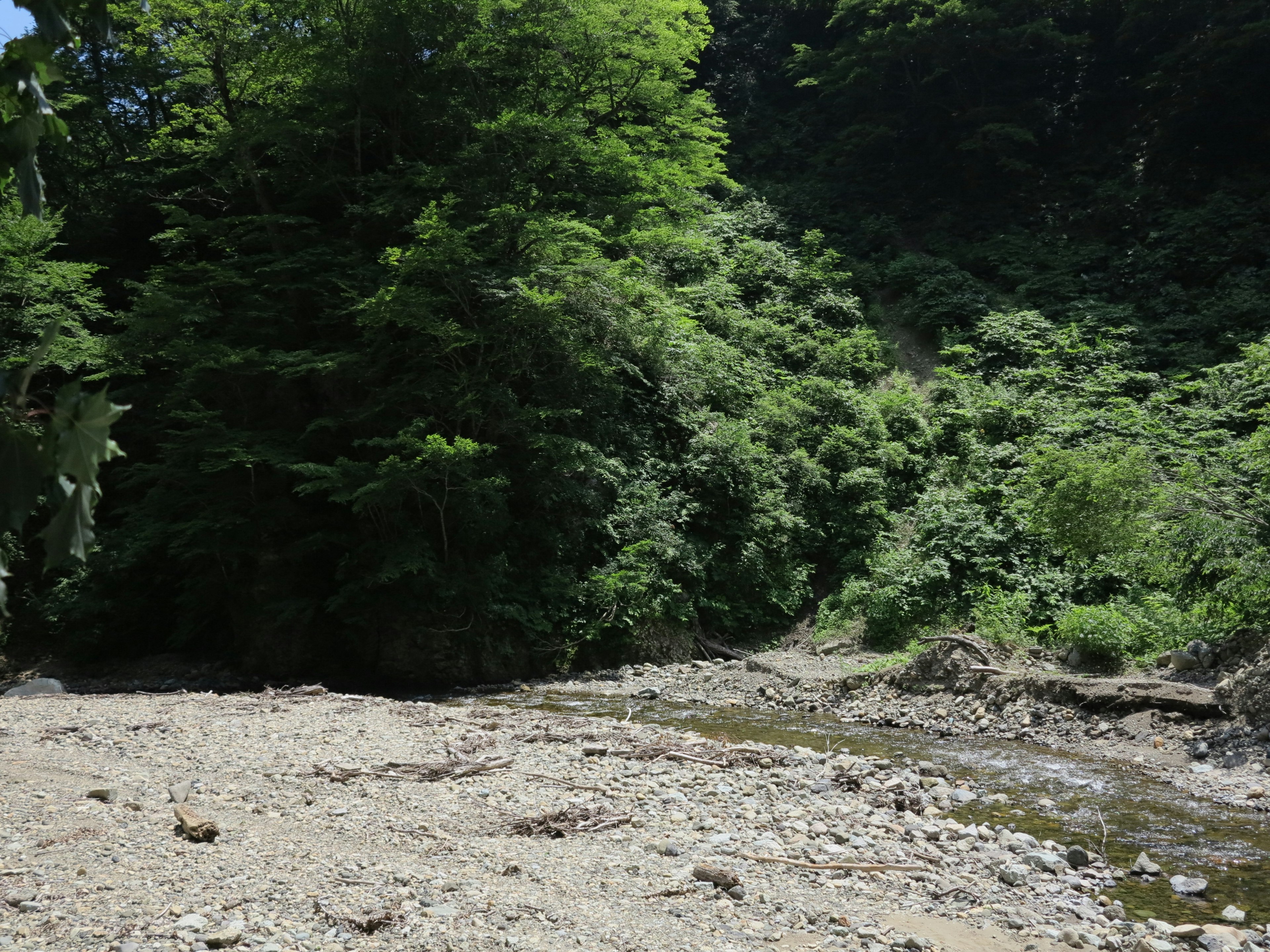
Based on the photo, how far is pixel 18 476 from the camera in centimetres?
146

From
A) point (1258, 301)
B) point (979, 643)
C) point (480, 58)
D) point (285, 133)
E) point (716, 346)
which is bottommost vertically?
point (979, 643)

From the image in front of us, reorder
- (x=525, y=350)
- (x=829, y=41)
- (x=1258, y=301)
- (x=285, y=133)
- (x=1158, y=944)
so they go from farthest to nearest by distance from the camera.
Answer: (x=829, y=41)
(x=1258, y=301)
(x=285, y=133)
(x=525, y=350)
(x=1158, y=944)

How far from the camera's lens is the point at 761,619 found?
16.1 metres

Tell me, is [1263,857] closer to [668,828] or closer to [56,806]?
[668,828]

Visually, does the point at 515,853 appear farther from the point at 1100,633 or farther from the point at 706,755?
the point at 1100,633

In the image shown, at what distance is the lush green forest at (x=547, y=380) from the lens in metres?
13.3

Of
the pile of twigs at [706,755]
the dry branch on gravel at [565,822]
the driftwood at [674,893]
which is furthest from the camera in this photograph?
the pile of twigs at [706,755]

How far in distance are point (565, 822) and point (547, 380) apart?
985 cm

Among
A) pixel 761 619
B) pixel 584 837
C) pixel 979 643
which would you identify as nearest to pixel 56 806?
pixel 584 837

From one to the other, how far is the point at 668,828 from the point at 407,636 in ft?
28.9

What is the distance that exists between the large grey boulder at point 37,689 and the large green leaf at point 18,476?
532 inches

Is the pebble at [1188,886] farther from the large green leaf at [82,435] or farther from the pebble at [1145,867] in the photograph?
the large green leaf at [82,435]

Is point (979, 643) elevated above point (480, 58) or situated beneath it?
situated beneath

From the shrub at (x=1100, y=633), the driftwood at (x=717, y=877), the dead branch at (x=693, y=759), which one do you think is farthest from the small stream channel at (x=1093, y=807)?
the driftwood at (x=717, y=877)
